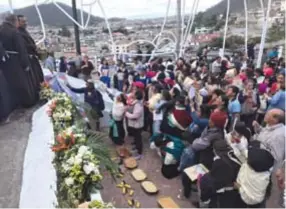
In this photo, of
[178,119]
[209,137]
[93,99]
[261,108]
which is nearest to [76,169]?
[209,137]

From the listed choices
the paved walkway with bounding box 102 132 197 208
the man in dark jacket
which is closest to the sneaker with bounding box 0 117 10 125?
the man in dark jacket

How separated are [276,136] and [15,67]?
3631 millimetres

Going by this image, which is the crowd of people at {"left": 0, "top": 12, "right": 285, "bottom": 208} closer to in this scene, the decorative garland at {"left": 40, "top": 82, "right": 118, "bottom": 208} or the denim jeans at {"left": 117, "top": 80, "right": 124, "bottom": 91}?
the denim jeans at {"left": 117, "top": 80, "right": 124, "bottom": 91}

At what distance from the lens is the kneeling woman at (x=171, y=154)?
5.55 metres

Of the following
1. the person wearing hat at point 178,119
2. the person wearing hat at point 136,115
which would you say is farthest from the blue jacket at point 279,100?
the person wearing hat at point 136,115

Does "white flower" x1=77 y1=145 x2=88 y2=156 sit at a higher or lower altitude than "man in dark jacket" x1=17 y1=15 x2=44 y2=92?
lower

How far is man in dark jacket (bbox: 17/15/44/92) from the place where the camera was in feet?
19.3

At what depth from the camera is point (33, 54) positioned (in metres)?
6.26

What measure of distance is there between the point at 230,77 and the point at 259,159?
4103mm

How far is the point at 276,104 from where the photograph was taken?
17.8 ft

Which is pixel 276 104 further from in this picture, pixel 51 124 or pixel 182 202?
pixel 51 124

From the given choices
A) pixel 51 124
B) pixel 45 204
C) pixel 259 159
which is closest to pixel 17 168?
pixel 51 124

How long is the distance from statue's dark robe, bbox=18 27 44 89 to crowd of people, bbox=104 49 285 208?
1.36 metres

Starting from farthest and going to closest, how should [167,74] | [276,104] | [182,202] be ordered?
[167,74] < [276,104] < [182,202]
